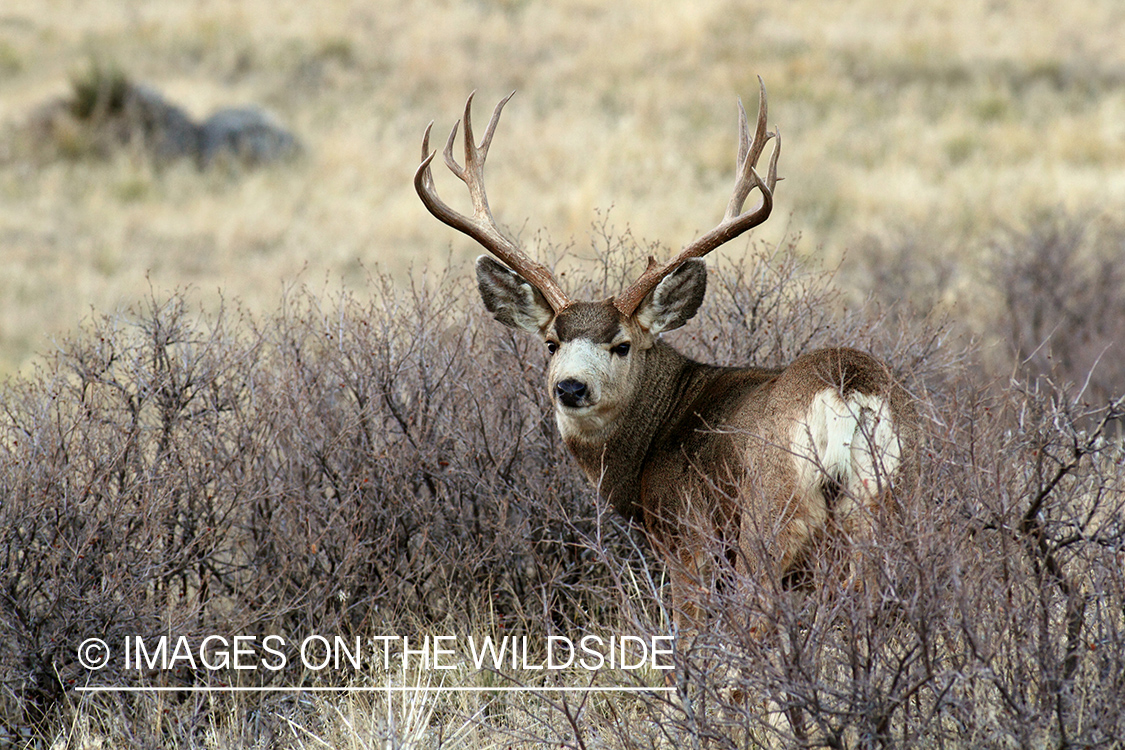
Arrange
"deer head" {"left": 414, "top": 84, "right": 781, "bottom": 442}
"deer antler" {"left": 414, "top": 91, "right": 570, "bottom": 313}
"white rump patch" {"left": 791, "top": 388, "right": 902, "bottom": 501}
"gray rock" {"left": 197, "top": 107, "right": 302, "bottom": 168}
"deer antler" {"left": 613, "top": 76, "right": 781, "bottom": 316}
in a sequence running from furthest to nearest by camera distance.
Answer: "gray rock" {"left": 197, "top": 107, "right": 302, "bottom": 168}
"deer antler" {"left": 414, "top": 91, "right": 570, "bottom": 313}
"deer antler" {"left": 613, "top": 76, "right": 781, "bottom": 316}
"deer head" {"left": 414, "top": 84, "right": 781, "bottom": 442}
"white rump patch" {"left": 791, "top": 388, "right": 902, "bottom": 501}

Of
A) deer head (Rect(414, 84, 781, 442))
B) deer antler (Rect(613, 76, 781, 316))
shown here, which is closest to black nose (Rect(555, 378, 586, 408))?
deer head (Rect(414, 84, 781, 442))

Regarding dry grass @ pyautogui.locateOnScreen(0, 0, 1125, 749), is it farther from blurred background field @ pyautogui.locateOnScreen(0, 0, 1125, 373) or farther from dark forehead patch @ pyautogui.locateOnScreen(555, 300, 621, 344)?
blurred background field @ pyautogui.locateOnScreen(0, 0, 1125, 373)

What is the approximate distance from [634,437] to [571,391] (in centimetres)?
53

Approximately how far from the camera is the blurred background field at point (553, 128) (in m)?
18.5

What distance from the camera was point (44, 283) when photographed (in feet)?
55.6

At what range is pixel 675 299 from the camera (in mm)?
5535

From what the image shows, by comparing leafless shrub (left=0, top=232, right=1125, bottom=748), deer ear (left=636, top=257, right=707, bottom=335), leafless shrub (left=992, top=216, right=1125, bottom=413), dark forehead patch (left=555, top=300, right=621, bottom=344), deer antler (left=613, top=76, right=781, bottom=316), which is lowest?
leafless shrub (left=0, top=232, right=1125, bottom=748)

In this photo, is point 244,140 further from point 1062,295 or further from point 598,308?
point 598,308

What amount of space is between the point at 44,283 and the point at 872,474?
1539 centimetres

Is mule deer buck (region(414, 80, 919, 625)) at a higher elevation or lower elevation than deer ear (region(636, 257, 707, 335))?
lower

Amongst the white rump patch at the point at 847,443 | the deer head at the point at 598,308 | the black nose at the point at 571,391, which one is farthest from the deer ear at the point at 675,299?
the white rump patch at the point at 847,443

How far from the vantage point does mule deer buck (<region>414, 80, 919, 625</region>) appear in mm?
4188

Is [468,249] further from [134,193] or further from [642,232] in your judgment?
[134,193]

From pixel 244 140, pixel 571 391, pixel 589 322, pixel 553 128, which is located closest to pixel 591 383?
pixel 571 391
